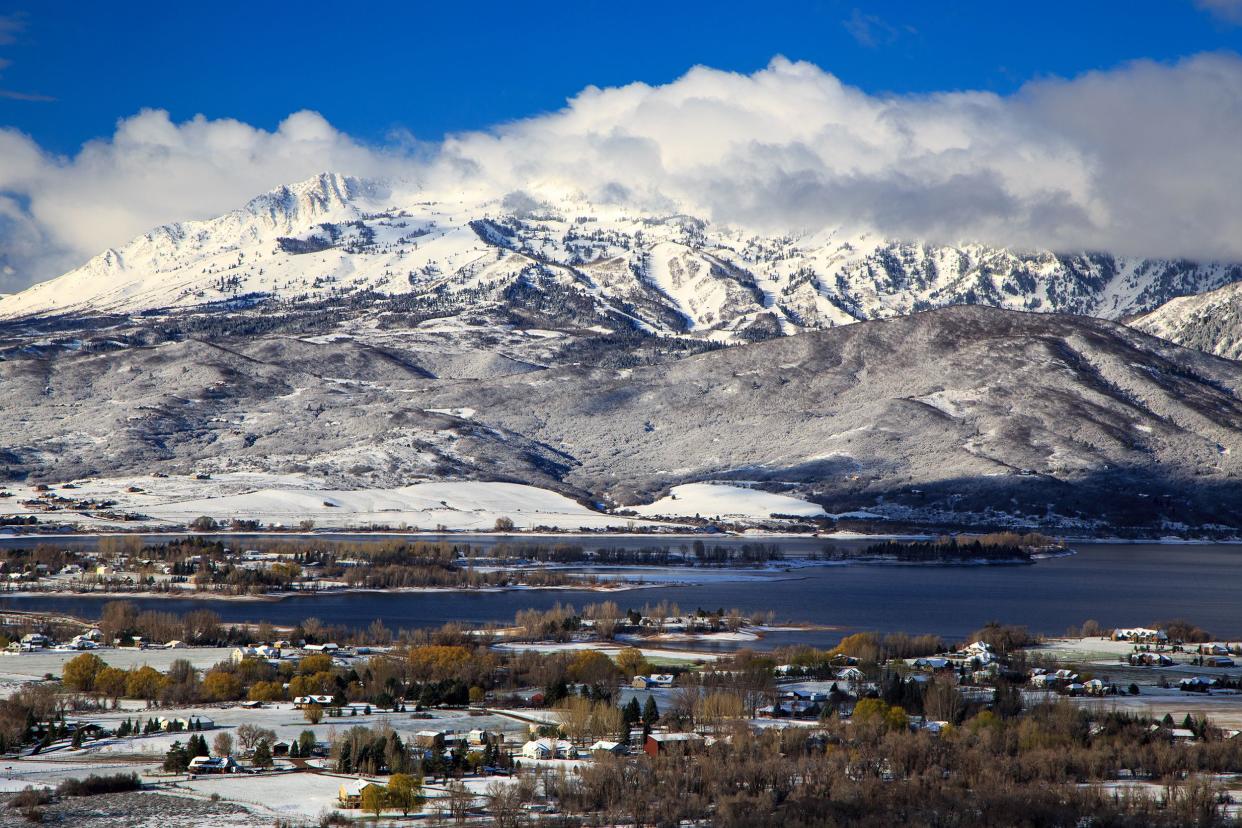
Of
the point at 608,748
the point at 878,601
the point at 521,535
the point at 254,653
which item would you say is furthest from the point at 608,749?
the point at 521,535

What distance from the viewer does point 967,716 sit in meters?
64.4

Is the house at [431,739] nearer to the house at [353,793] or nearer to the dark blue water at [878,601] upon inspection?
the house at [353,793]

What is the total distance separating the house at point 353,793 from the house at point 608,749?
803 cm

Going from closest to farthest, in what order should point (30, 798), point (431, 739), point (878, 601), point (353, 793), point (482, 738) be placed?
point (30, 798)
point (353, 793)
point (431, 739)
point (482, 738)
point (878, 601)

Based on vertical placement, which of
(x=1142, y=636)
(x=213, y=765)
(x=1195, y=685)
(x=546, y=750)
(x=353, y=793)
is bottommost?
(x=353, y=793)

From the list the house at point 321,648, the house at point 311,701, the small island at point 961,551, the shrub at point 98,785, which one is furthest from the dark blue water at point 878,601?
the shrub at point 98,785

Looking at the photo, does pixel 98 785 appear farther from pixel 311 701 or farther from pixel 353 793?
pixel 311 701

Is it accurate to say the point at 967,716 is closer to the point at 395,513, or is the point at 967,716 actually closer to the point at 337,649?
the point at 337,649

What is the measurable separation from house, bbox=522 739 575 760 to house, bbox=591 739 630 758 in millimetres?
876

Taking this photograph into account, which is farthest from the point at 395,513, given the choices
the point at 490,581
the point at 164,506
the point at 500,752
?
the point at 500,752

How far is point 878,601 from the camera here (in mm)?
121375

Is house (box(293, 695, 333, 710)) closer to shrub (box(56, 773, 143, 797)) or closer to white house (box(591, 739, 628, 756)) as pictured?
white house (box(591, 739, 628, 756))

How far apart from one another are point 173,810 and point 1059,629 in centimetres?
6993

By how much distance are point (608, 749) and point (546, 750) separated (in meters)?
2.17
